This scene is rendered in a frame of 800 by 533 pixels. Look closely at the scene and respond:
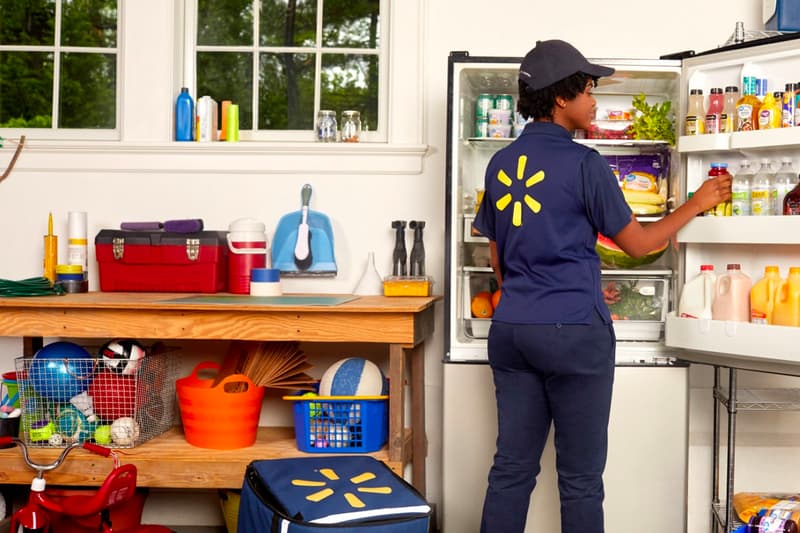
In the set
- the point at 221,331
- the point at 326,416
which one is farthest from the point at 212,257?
the point at 326,416

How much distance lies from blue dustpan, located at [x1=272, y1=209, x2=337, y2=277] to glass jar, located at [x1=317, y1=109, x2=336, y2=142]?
0.32 metres

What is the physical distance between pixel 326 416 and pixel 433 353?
0.72m

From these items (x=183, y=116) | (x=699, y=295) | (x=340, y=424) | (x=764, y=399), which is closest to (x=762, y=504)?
(x=764, y=399)

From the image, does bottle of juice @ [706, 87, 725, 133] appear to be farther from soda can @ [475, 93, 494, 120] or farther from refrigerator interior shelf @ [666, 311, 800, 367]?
soda can @ [475, 93, 494, 120]

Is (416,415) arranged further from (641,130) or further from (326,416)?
(641,130)

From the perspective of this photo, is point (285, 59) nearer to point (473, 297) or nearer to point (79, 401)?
point (473, 297)

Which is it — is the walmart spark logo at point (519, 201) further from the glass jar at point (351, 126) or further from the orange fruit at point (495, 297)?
the glass jar at point (351, 126)

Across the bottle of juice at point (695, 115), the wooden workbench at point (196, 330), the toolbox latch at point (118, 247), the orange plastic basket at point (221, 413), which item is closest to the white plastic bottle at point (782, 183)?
the bottle of juice at point (695, 115)

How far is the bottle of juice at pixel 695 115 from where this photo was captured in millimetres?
3094

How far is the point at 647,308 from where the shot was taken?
3443 millimetres

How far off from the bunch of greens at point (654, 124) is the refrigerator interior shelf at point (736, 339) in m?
0.66

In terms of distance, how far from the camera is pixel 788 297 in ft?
9.32

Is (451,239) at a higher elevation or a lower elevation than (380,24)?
lower

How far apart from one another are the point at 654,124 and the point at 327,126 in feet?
4.50
